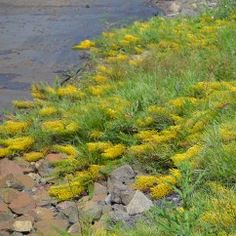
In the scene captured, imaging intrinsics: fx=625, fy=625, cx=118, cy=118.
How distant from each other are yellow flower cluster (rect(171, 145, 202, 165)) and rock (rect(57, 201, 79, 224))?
38.8 inches

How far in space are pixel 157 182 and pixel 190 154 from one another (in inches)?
15.4

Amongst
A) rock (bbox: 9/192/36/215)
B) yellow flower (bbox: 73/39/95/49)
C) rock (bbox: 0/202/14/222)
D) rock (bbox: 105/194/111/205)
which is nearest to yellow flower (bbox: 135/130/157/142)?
rock (bbox: 105/194/111/205)

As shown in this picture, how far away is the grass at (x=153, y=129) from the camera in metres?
4.77

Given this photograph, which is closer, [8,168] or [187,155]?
[187,155]

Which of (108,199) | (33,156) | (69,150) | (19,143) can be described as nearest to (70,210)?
(108,199)

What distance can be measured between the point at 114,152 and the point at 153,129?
0.60 metres

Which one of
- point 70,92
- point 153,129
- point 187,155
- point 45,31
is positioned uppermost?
point 187,155

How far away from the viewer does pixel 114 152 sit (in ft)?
20.6

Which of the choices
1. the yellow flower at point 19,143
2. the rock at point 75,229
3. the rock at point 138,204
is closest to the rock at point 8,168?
the yellow flower at point 19,143

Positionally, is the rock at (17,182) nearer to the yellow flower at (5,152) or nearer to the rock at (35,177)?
the rock at (35,177)

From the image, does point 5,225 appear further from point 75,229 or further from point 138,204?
point 138,204

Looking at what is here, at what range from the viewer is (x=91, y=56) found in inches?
406

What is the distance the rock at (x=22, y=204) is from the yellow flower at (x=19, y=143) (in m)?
0.91

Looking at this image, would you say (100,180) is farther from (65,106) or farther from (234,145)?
(65,106)
